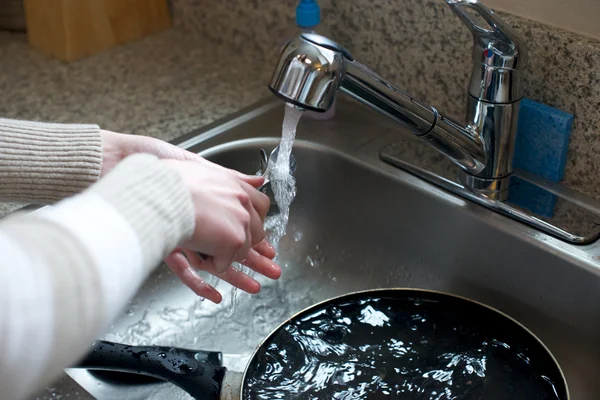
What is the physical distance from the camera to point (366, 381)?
2.41ft

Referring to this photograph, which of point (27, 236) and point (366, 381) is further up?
point (27, 236)

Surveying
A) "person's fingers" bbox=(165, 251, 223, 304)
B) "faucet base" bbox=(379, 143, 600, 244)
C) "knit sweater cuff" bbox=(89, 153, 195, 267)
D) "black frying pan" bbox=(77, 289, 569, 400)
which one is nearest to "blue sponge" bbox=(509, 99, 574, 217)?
"faucet base" bbox=(379, 143, 600, 244)

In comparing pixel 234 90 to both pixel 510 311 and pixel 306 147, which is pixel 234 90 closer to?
pixel 306 147

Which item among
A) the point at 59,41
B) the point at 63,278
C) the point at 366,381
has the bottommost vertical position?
the point at 366,381

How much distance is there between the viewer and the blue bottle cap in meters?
0.97

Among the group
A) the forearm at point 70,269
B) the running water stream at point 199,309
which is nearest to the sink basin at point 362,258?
the running water stream at point 199,309

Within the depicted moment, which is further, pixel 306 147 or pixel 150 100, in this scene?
pixel 150 100

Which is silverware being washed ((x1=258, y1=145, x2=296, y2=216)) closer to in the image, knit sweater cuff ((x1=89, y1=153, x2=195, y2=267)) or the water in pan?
the water in pan

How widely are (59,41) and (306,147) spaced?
1.57ft

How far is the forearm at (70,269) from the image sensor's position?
43 cm

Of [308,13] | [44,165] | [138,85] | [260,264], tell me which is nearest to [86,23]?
→ [138,85]

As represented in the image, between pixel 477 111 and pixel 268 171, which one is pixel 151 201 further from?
pixel 477 111

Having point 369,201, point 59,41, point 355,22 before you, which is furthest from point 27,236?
point 59,41

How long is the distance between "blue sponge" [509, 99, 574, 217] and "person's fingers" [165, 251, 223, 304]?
1.19ft
